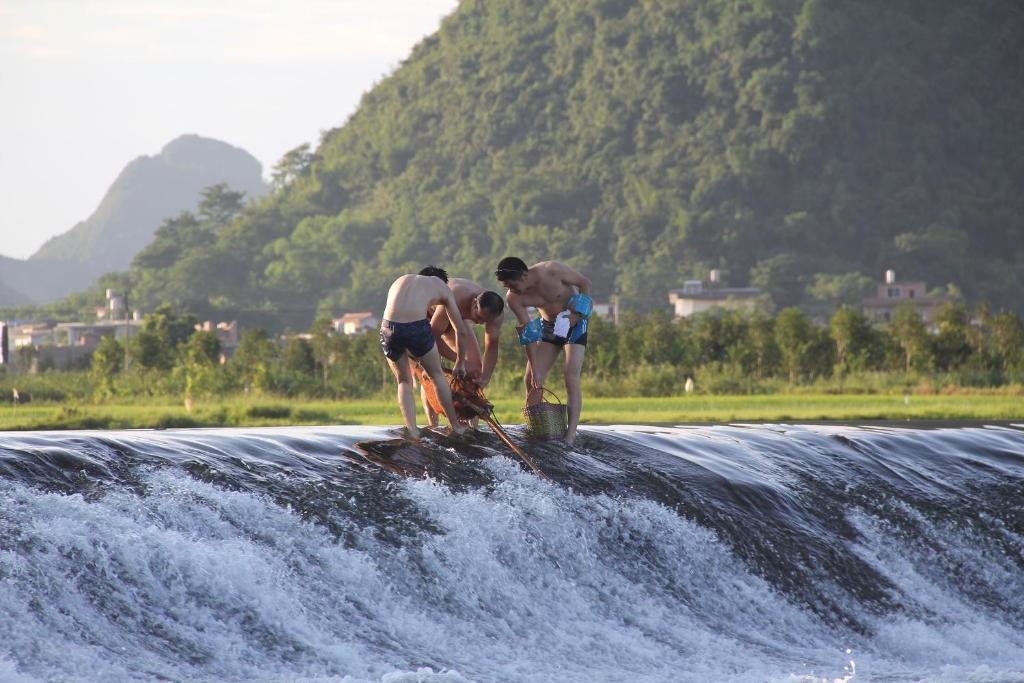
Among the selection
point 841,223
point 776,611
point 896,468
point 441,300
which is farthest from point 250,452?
point 841,223

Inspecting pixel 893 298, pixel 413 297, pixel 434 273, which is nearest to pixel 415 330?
pixel 413 297

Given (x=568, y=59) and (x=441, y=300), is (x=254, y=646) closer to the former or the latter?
(x=441, y=300)

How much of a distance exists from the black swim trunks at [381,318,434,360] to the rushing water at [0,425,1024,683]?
78 centimetres

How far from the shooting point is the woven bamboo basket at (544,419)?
37.5 ft

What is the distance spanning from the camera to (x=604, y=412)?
24078 mm

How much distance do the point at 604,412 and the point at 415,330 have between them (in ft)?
45.0

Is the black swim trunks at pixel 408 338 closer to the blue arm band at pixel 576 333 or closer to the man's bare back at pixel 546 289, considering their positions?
the man's bare back at pixel 546 289

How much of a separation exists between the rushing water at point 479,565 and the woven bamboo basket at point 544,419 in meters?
0.33

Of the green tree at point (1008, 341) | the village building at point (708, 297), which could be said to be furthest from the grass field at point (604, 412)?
the village building at point (708, 297)

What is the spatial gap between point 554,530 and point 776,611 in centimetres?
162

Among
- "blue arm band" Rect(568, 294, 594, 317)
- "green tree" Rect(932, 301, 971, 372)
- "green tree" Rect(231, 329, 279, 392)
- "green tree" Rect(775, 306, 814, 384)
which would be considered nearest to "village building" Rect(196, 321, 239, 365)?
"green tree" Rect(231, 329, 279, 392)

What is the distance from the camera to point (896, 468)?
12656 millimetres

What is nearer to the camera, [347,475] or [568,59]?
[347,475]

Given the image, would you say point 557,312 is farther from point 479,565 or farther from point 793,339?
point 793,339
